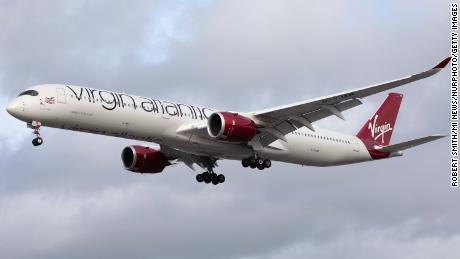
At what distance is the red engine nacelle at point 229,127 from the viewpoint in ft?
199

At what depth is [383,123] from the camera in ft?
247

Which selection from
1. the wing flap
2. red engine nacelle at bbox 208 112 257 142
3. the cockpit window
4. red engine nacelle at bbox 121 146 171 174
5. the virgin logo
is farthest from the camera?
the virgin logo

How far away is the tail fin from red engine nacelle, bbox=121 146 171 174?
1321 cm

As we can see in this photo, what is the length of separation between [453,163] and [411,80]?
13.1 metres

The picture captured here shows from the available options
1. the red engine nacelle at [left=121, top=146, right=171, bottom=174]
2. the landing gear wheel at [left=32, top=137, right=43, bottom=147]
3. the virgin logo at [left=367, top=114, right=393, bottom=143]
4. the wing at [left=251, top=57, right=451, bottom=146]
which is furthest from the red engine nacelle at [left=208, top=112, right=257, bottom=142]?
the virgin logo at [left=367, top=114, right=393, bottom=143]

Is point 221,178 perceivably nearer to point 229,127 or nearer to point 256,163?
point 256,163

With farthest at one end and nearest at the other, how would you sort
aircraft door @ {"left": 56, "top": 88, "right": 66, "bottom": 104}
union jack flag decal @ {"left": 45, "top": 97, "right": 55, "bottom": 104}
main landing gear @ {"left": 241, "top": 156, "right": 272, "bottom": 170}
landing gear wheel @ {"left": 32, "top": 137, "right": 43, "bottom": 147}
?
main landing gear @ {"left": 241, "top": 156, "right": 272, "bottom": 170} → aircraft door @ {"left": 56, "top": 88, "right": 66, "bottom": 104} → union jack flag decal @ {"left": 45, "top": 97, "right": 55, "bottom": 104} → landing gear wheel @ {"left": 32, "top": 137, "right": 43, "bottom": 147}

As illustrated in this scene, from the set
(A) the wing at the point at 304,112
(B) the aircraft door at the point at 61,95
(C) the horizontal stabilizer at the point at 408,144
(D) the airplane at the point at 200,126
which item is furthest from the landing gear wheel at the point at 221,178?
(B) the aircraft door at the point at 61,95

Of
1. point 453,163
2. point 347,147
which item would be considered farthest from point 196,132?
point 453,163

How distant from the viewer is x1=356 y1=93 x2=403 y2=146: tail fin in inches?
2894

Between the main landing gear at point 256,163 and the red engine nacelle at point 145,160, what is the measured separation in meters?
6.86

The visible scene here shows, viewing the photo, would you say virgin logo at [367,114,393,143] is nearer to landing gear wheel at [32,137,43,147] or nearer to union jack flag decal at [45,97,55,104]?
union jack flag decal at [45,97,55,104]

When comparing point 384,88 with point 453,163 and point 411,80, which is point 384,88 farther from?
point 453,163

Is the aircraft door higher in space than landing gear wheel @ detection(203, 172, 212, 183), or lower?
higher
